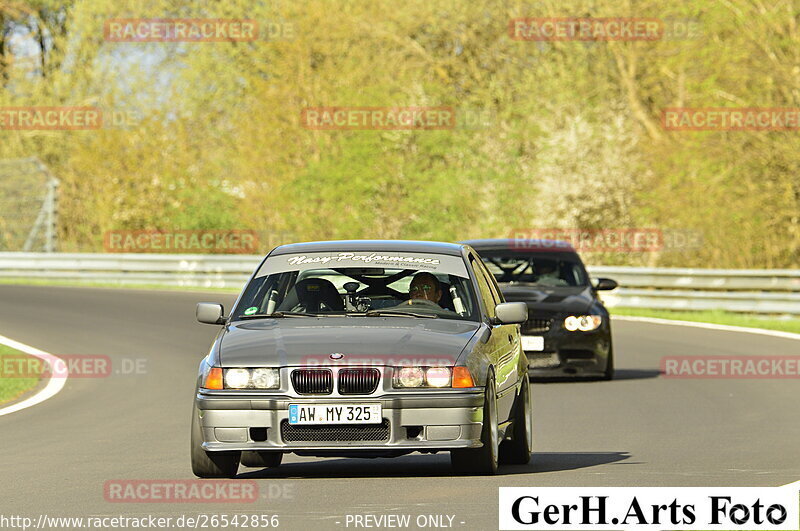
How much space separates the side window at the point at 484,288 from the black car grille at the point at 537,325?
6333 millimetres

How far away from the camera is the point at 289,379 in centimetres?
964

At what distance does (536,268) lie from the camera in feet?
63.1

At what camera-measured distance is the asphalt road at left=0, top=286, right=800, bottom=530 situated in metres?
9.07

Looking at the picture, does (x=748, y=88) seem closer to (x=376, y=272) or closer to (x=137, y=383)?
(x=137, y=383)

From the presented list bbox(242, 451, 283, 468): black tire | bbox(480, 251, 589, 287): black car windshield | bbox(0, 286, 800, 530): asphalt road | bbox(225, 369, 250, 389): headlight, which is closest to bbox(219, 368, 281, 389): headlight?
bbox(225, 369, 250, 389): headlight

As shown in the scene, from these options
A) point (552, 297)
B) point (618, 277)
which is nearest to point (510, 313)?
point (552, 297)

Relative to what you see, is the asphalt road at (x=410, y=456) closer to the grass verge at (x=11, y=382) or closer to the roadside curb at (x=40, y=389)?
the roadside curb at (x=40, y=389)

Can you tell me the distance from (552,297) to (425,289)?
7.64 meters

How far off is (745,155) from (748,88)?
210 cm

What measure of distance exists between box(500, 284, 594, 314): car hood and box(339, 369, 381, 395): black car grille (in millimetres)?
8644

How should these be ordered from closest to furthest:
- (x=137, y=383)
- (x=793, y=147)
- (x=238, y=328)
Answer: (x=238, y=328) < (x=137, y=383) < (x=793, y=147)

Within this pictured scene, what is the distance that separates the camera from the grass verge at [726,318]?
28062mm

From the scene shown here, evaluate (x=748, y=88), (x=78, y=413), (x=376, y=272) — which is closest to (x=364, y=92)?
(x=748, y=88)

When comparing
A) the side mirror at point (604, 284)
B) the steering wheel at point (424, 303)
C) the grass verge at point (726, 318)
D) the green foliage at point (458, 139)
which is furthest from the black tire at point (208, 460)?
the green foliage at point (458, 139)
